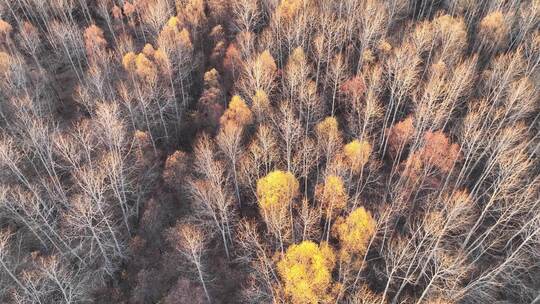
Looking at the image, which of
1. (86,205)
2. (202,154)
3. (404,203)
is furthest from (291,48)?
(86,205)

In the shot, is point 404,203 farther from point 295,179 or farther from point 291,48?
point 291,48

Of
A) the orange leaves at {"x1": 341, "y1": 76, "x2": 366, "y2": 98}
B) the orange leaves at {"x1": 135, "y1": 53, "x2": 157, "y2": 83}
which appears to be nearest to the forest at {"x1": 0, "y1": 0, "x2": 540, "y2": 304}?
the orange leaves at {"x1": 135, "y1": 53, "x2": 157, "y2": 83}

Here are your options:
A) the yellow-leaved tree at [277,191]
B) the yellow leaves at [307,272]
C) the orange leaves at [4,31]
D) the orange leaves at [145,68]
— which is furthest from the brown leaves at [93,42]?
the yellow leaves at [307,272]

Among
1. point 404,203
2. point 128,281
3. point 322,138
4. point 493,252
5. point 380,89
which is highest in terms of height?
point 380,89

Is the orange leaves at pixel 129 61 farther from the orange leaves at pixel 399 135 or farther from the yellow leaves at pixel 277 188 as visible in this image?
the orange leaves at pixel 399 135

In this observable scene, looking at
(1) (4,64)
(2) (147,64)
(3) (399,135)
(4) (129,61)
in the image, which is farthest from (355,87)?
(1) (4,64)

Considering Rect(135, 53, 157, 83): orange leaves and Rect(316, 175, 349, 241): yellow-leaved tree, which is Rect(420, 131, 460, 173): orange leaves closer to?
Rect(316, 175, 349, 241): yellow-leaved tree

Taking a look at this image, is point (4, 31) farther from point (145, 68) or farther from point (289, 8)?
point (289, 8)
